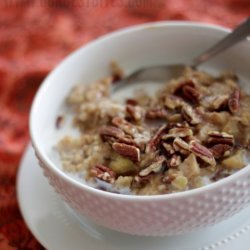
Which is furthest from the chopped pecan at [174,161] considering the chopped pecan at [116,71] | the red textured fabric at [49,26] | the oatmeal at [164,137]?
the red textured fabric at [49,26]

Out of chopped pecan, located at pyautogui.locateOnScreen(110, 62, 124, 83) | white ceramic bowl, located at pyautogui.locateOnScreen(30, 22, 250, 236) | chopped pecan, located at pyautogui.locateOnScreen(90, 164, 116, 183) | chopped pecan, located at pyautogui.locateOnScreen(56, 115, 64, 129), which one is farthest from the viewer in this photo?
chopped pecan, located at pyautogui.locateOnScreen(110, 62, 124, 83)

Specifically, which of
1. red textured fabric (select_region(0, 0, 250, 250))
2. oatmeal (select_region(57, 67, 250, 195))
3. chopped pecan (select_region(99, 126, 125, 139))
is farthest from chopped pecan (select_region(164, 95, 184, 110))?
red textured fabric (select_region(0, 0, 250, 250))

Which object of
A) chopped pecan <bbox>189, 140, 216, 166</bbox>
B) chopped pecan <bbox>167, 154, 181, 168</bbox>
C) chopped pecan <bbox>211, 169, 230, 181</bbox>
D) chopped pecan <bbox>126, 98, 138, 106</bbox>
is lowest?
chopped pecan <bbox>126, 98, 138, 106</bbox>

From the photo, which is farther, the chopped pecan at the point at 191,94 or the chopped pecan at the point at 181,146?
the chopped pecan at the point at 191,94

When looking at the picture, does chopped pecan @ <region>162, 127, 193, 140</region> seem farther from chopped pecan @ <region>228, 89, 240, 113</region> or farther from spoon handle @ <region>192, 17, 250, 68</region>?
spoon handle @ <region>192, 17, 250, 68</region>

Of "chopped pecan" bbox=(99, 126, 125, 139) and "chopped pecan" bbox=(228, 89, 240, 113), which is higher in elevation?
"chopped pecan" bbox=(228, 89, 240, 113)

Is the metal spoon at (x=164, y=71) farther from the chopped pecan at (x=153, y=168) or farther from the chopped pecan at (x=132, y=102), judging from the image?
the chopped pecan at (x=153, y=168)

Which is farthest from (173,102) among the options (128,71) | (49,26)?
(49,26)
